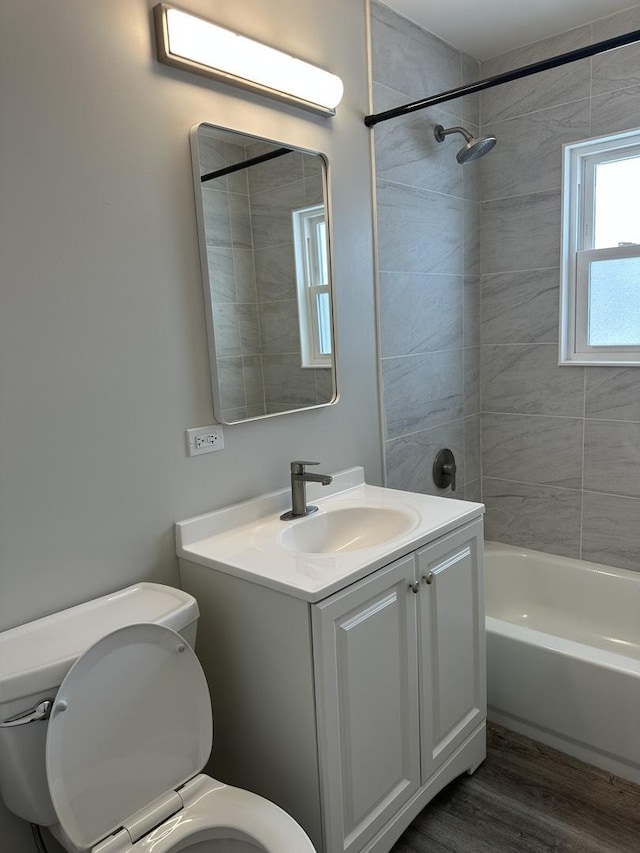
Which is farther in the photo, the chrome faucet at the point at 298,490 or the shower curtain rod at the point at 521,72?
the chrome faucet at the point at 298,490

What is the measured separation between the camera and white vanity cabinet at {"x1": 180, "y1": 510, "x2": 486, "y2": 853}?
1405mm

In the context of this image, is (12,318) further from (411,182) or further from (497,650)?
(497,650)

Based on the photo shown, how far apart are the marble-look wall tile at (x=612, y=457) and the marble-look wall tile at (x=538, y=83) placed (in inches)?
53.8

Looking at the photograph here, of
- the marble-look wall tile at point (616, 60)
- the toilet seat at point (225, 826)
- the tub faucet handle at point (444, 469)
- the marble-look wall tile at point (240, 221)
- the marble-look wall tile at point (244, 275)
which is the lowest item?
the toilet seat at point (225, 826)

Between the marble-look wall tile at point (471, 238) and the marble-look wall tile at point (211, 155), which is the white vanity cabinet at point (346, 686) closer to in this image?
the marble-look wall tile at point (211, 155)

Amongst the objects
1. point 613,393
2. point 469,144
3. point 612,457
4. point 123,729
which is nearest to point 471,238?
point 469,144

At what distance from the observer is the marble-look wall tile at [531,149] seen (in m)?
2.49

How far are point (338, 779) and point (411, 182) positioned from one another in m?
2.07

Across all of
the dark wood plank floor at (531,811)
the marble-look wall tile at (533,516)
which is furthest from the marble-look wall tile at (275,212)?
the dark wood plank floor at (531,811)

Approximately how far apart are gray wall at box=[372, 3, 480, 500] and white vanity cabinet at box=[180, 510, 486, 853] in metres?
0.74

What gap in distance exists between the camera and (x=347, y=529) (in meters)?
1.95

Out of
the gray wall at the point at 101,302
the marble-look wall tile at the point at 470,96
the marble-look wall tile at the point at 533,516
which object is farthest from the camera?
the marble-look wall tile at the point at 533,516

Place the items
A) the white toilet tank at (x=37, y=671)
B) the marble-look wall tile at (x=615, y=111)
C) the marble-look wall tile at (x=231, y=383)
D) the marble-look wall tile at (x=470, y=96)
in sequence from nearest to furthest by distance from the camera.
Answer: the white toilet tank at (x=37, y=671), the marble-look wall tile at (x=231, y=383), the marble-look wall tile at (x=615, y=111), the marble-look wall tile at (x=470, y=96)

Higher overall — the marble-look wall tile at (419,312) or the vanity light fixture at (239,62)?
the vanity light fixture at (239,62)
